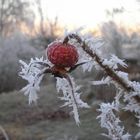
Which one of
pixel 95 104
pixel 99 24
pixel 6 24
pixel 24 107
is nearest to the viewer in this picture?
pixel 95 104

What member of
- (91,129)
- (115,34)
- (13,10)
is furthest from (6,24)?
(91,129)

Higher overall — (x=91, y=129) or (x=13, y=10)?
(x=13, y=10)

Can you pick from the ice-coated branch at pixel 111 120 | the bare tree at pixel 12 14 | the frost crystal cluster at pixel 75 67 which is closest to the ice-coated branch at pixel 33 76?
the frost crystal cluster at pixel 75 67

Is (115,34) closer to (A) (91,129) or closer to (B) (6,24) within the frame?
(A) (91,129)

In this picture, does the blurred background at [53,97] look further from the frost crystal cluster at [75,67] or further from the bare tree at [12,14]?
the bare tree at [12,14]

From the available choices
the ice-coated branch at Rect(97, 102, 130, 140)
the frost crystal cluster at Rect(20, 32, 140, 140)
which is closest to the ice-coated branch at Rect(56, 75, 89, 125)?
the frost crystal cluster at Rect(20, 32, 140, 140)

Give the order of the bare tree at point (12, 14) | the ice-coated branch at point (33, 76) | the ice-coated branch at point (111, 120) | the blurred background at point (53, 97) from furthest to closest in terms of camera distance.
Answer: the bare tree at point (12, 14) → the blurred background at point (53, 97) → the ice-coated branch at point (111, 120) → the ice-coated branch at point (33, 76)

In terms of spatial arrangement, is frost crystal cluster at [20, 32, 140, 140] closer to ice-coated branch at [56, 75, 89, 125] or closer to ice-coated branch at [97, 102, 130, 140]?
ice-coated branch at [56, 75, 89, 125]

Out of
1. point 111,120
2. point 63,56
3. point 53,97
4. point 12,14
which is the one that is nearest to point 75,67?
point 63,56
